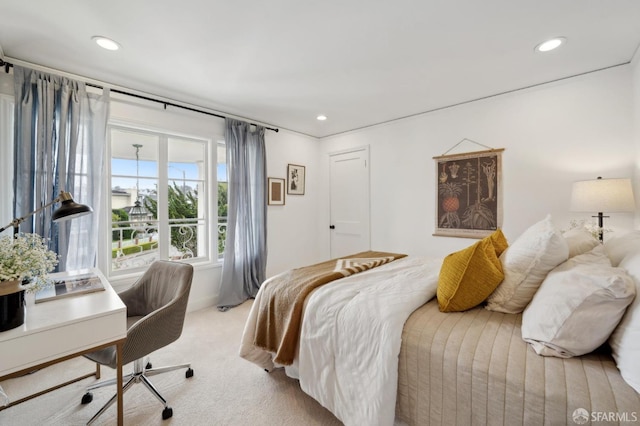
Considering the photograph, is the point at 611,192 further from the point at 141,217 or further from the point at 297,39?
the point at 141,217

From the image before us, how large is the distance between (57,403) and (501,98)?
4.69 m

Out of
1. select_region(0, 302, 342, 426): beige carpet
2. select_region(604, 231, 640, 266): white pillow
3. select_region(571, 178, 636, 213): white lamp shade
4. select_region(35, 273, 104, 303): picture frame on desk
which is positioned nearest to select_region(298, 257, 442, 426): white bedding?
select_region(0, 302, 342, 426): beige carpet

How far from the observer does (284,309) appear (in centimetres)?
179

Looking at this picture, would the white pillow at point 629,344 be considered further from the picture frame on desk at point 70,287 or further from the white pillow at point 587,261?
the picture frame on desk at point 70,287

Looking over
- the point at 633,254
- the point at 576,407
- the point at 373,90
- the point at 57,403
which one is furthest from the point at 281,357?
the point at 373,90

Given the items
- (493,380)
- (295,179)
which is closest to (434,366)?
(493,380)

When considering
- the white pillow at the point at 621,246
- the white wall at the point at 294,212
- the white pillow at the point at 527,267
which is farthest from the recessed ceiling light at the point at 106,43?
the white pillow at the point at 621,246

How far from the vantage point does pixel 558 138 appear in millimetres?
2764

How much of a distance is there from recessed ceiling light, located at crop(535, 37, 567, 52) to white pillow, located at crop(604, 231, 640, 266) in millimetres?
1520

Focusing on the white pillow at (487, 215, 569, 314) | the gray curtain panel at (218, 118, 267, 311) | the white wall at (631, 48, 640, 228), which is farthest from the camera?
the gray curtain panel at (218, 118, 267, 311)

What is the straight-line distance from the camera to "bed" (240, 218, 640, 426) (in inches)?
36.5

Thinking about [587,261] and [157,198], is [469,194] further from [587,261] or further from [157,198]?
[157,198]

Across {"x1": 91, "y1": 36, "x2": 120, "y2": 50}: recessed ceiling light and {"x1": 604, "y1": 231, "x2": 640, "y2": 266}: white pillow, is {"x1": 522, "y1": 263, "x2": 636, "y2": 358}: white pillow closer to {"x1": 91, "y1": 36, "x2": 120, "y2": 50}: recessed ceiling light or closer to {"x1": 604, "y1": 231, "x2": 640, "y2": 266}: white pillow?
{"x1": 604, "y1": 231, "x2": 640, "y2": 266}: white pillow

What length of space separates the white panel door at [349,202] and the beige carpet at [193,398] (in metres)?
2.57
